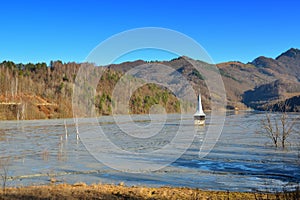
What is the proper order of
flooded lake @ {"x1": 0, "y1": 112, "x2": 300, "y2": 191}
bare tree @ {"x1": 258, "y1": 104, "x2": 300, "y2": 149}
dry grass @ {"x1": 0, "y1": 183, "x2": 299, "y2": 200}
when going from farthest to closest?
1. bare tree @ {"x1": 258, "y1": 104, "x2": 300, "y2": 149}
2. flooded lake @ {"x1": 0, "y1": 112, "x2": 300, "y2": 191}
3. dry grass @ {"x1": 0, "y1": 183, "x2": 299, "y2": 200}

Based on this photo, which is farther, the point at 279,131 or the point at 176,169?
the point at 279,131

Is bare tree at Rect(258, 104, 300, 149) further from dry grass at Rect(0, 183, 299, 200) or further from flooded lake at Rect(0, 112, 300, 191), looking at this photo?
dry grass at Rect(0, 183, 299, 200)

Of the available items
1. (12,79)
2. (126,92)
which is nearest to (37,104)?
(12,79)

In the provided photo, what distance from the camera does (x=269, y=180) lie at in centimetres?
1753

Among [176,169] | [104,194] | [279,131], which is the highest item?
[279,131]

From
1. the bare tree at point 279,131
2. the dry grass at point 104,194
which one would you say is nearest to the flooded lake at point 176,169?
the bare tree at point 279,131

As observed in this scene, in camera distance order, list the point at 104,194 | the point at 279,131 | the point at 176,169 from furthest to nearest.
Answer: the point at 279,131 → the point at 176,169 → the point at 104,194

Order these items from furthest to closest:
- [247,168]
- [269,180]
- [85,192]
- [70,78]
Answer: [70,78] < [247,168] < [269,180] < [85,192]

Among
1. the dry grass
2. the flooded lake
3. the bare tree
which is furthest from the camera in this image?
the bare tree

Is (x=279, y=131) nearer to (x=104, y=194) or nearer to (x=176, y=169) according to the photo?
(x=176, y=169)

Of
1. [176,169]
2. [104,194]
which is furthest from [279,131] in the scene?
[104,194]

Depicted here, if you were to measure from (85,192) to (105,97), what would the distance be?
117m

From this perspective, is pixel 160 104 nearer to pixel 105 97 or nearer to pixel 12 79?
pixel 105 97

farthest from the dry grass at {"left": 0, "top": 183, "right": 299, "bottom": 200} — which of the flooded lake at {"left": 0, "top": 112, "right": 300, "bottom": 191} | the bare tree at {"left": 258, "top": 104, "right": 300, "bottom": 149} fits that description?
the bare tree at {"left": 258, "top": 104, "right": 300, "bottom": 149}
